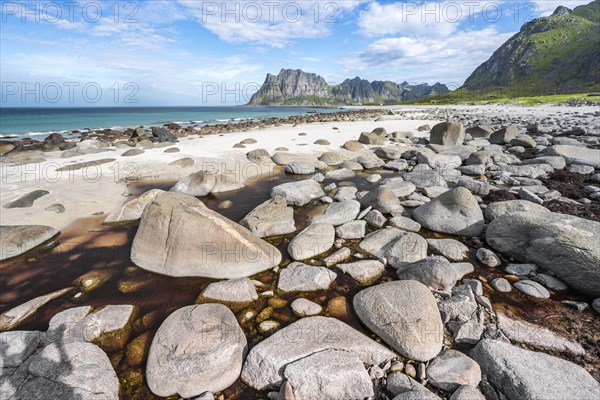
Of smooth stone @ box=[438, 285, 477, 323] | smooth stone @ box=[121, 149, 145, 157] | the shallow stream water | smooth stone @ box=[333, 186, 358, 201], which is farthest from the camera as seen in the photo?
smooth stone @ box=[121, 149, 145, 157]

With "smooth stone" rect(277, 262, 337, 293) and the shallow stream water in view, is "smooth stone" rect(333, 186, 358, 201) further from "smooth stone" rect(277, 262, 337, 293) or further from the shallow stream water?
"smooth stone" rect(277, 262, 337, 293)

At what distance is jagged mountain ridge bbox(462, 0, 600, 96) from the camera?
104 metres

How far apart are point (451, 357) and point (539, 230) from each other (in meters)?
4.07

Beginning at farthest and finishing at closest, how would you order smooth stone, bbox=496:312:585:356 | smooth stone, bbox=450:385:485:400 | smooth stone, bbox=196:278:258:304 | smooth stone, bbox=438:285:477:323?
smooth stone, bbox=196:278:258:304 < smooth stone, bbox=438:285:477:323 < smooth stone, bbox=496:312:585:356 < smooth stone, bbox=450:385:485:400

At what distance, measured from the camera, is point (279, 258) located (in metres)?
6.28

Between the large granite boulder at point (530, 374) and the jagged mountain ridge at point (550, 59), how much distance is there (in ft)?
432

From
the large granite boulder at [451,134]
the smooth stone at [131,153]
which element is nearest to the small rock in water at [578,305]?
the large granite boulder at [451,134]

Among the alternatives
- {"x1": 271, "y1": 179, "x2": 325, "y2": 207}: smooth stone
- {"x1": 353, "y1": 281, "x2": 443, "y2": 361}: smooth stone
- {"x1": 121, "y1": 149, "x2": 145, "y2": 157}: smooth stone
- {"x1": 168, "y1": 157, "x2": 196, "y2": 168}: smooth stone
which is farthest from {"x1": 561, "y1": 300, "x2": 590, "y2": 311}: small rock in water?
{"x1": 121, "y1": 149, "x2": 145, "y2": 157}: smooth stone

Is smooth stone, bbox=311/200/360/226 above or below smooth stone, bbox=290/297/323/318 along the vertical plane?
above

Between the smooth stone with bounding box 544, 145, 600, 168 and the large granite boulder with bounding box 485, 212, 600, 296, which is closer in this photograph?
the large granite boulder with bounding box 485, 212, 600, 296

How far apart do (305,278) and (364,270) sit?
133cm

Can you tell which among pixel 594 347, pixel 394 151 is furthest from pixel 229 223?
pixel 394 151

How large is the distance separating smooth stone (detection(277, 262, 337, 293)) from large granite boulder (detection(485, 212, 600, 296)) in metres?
4.27

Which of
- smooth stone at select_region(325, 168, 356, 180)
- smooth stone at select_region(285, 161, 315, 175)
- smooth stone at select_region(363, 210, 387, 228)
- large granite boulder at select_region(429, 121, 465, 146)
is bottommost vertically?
smooth stone at select_region(363, 210, 387, 228)
